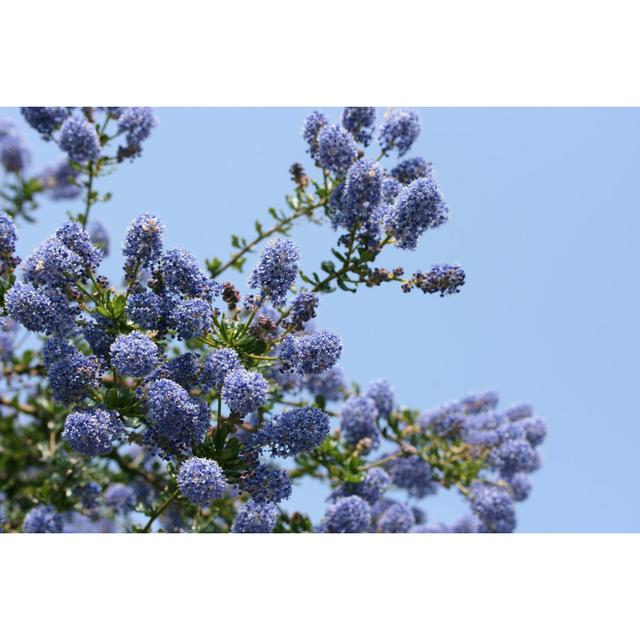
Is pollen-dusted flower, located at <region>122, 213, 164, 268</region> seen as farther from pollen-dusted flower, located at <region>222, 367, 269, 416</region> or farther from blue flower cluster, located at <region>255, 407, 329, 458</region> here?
blue flower cluster, located at <region>255, 407, 329, 458</region>

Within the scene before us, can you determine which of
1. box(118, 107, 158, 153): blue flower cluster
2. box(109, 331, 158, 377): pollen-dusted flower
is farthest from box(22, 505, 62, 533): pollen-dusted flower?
box(118, 107, 158, 153): blue flower cluster

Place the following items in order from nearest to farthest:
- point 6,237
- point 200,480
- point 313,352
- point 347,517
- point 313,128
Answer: point 200,480
point 313,352
point 6,237
point 313,128
point 347,517

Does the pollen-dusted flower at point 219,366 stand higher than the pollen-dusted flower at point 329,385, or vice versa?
the pollen-dusted flower at point 329,385

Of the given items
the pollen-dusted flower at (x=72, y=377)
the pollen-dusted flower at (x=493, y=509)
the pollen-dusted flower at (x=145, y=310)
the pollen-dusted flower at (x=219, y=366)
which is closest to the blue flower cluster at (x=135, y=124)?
the pollen-dusted flower at (x=145, y=310)

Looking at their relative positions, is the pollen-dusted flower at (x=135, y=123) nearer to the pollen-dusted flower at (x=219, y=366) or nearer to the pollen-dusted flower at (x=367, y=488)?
the pollen-dusted flower at (x=219, y=366)

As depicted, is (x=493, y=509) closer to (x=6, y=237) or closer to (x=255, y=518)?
(x=255, y=518)


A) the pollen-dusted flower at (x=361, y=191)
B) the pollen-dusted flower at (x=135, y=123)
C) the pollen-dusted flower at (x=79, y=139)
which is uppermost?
the pollen-dusted flower at (x=135, y=123)

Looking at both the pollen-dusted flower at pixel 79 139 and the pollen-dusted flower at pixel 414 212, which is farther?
the pollen-dusted flower at pixel 79 139

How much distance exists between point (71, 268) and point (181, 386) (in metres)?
0.66

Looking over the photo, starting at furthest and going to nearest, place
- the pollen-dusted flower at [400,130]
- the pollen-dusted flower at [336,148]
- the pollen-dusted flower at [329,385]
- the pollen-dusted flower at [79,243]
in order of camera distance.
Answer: the pollen-dusted flower at [329,385]
the pollen-dusted flower at [400,130]
the pollen-dusted flower at [336,148]
the pollen-dusted flower at [79,243]

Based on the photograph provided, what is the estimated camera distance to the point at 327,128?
3.80m

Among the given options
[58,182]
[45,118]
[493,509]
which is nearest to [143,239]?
[45,118]

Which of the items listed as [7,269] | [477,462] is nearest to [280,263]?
[7,269]
